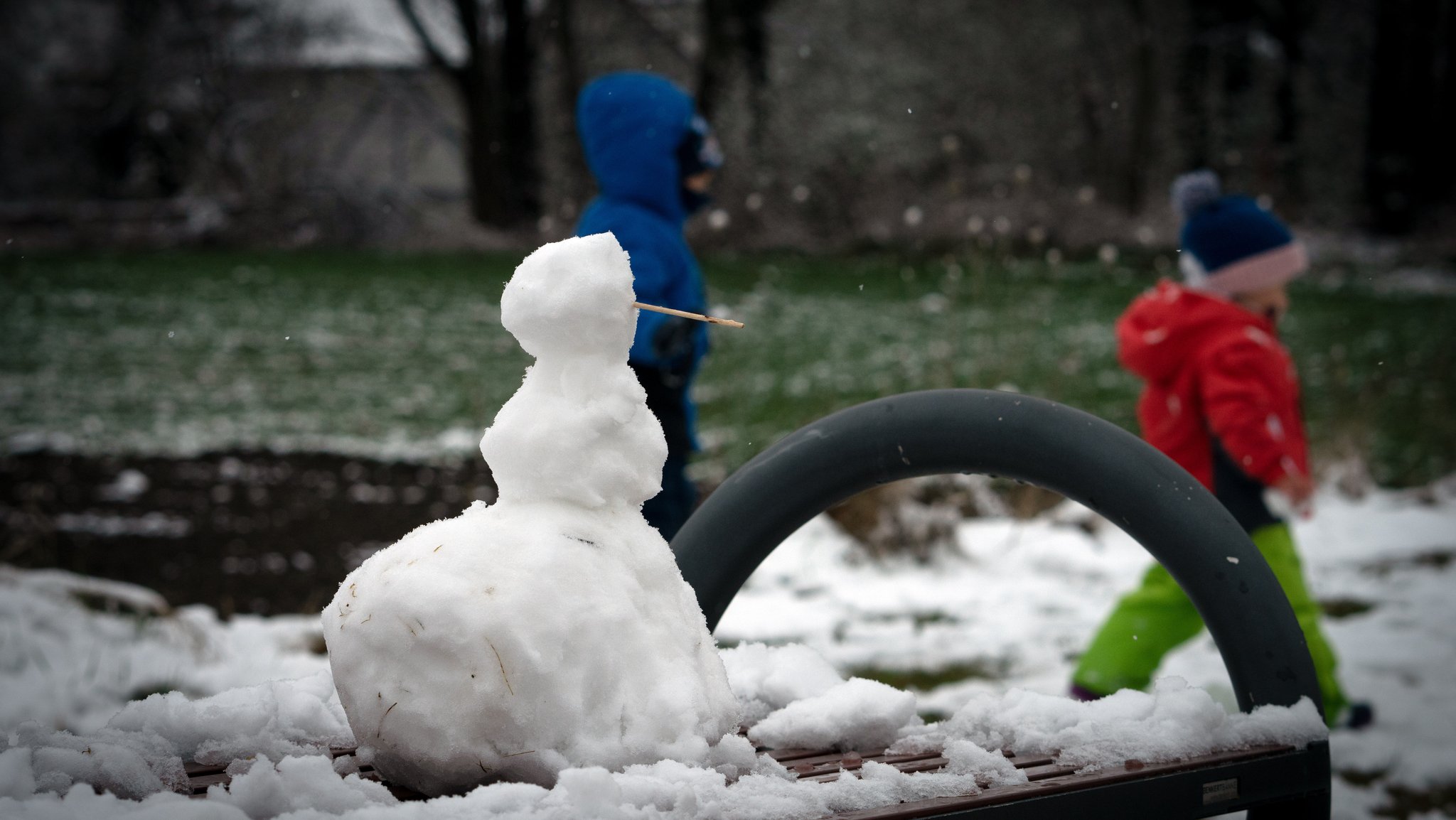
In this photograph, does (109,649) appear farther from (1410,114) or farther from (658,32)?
(1410,114)

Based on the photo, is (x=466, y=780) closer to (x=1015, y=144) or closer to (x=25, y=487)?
(x=25, y=487)

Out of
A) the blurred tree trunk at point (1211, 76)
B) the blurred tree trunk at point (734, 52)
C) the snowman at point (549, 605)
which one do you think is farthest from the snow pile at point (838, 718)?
the blurred tree trunk at point (1211, 76)

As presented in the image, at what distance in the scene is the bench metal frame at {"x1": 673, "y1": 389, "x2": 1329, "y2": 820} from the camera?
126 centimetres

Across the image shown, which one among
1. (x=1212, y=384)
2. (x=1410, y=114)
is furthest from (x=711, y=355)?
(x=1410, y=114)

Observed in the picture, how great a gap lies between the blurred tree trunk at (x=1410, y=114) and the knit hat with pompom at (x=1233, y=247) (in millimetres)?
14099

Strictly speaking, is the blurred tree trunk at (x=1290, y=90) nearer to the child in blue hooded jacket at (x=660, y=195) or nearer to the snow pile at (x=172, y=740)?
the child in blue hooded jacket at (x=660, y=195)

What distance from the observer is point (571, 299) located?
3.56 feet

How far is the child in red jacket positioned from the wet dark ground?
2489 mm

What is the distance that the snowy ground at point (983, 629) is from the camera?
2.98m

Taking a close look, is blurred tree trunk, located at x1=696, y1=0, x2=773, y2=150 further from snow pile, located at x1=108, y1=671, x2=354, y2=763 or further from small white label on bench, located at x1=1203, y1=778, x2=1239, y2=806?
small white label on bench, located at x1=1203, y1=778, x2=1239, y2=806

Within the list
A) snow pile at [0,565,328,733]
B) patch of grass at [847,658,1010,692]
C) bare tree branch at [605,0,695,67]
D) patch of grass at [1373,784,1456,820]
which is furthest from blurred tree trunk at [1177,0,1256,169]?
snow pile at [0,565,328,733]

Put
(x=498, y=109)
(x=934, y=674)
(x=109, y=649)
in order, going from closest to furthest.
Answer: (x=109, y=649)
(x=934, y=674)
(x=498, y=109)

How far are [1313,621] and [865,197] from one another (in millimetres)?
11211

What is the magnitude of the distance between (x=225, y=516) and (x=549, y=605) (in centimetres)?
439
